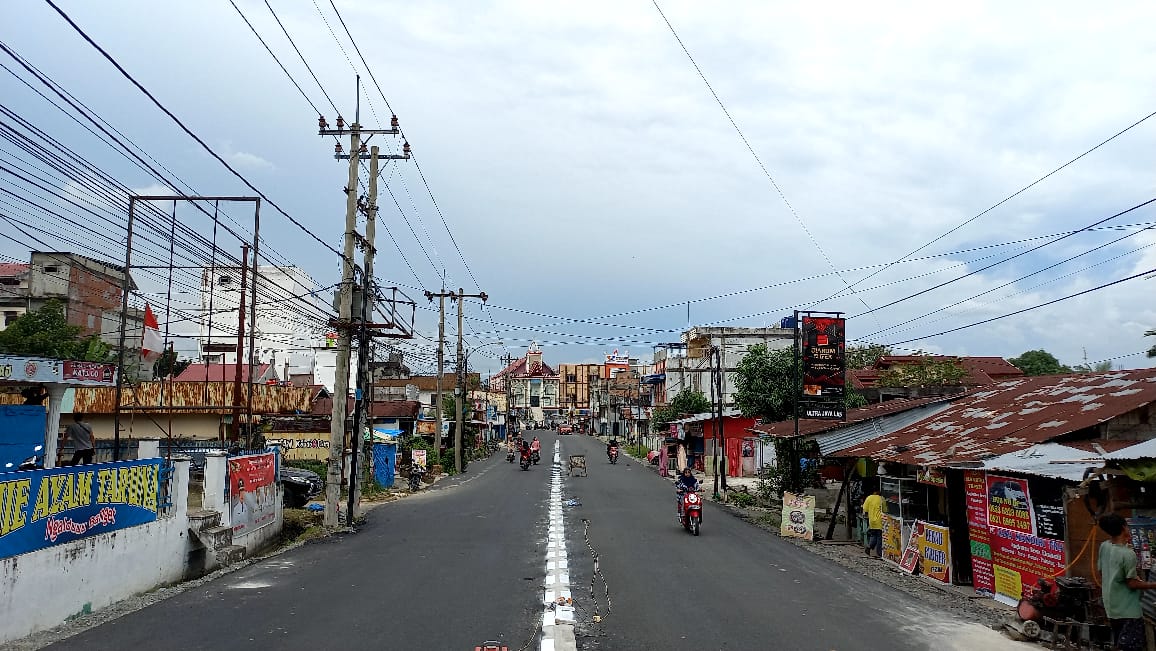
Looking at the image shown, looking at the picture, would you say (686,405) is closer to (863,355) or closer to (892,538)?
(863,355)

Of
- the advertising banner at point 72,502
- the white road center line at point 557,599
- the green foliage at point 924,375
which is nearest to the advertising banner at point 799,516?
the white road center line at point 557,599

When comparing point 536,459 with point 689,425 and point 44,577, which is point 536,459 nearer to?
point 689,425

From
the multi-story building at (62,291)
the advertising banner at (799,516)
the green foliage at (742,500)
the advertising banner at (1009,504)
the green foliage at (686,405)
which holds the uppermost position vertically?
the multi-story building at (62,291)

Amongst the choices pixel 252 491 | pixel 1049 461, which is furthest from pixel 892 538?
pixel 252 491

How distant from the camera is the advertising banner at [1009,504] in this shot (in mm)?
11709

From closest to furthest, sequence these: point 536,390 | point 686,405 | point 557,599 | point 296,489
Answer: point 557,599
point 296,489
point 686,405
point 536,390

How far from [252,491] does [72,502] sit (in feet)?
23.5

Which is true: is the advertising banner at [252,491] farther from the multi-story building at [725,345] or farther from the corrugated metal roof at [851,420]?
the multi-story building at [725,345]

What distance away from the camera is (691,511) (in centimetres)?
1928

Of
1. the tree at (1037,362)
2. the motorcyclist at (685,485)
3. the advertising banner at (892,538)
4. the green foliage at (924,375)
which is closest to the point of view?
the advertising banner at (892,538)

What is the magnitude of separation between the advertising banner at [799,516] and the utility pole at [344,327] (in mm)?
11445

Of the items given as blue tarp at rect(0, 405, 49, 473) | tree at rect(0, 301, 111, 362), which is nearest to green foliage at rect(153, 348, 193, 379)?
tree at rect(0, 301, 111, 362)

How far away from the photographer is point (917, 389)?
32.8 meters

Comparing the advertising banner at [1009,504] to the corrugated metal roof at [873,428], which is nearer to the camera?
the advertising banner at [1009,504]
